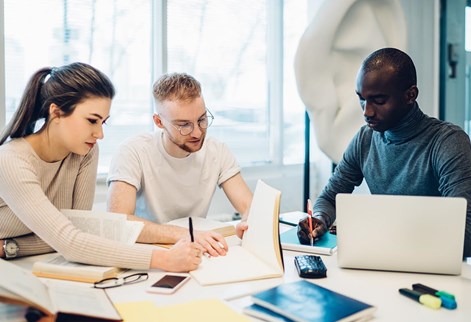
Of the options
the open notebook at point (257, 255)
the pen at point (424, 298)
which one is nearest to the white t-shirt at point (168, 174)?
the open notebook at point (257, 255)

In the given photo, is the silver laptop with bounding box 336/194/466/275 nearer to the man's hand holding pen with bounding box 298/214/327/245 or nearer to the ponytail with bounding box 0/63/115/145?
the man's hand holding pen with bounding box 298/214/327/245

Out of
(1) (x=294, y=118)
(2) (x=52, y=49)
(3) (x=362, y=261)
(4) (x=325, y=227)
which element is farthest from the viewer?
(1) (x=294, y=118)

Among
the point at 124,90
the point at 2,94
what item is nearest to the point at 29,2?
the point at 2,94

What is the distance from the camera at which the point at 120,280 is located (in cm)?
110

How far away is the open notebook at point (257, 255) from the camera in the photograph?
1.13m

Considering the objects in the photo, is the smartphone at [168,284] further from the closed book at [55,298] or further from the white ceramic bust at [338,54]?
the white ceramic bust at [338,54]

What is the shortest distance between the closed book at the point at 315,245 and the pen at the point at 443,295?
1.16 ft

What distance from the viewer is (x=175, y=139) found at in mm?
1707

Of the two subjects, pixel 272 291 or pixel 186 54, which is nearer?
pixel 272 291

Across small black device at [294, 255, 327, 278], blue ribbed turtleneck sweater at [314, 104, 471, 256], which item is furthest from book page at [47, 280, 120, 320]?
blue ribbed turtleneck sweater at [314, 104, 471, 256]

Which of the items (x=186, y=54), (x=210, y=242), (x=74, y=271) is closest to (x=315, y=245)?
(x=210, y=242)

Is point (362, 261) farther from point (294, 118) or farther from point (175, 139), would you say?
point (294, 118)

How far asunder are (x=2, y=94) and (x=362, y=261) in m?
1.72

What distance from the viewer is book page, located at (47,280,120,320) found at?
852 millimetres
